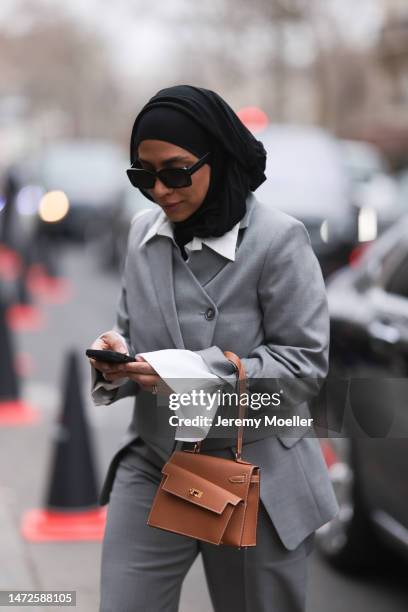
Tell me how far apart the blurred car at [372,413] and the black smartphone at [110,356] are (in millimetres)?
881

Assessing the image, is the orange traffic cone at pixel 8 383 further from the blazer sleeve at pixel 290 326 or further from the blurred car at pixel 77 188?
the blurred car at pixel 77 188

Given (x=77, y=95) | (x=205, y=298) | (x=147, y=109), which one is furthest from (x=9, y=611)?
(x=77, y=95)

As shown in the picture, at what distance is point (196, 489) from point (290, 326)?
17.7 inches

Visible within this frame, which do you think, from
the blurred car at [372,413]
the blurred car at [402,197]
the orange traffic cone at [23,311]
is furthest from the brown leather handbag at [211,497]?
the blurred car at [402,197]

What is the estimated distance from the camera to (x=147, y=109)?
2.93 metres

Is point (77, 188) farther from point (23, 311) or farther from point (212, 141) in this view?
point (212, 141)

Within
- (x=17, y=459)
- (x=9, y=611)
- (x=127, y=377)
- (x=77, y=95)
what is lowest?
(x=77, y=95)

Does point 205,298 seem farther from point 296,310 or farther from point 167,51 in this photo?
point 167,51

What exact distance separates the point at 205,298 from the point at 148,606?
0.75 meters

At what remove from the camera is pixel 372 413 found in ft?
11.7

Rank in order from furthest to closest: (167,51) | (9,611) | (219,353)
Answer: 1. (167,51)
2. (9,611)
3. (219,353)

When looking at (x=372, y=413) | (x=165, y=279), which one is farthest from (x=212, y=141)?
(x=372, y=413)

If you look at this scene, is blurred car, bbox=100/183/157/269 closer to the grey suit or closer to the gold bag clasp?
the grey suit

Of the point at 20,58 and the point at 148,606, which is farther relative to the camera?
the point at 20,58
